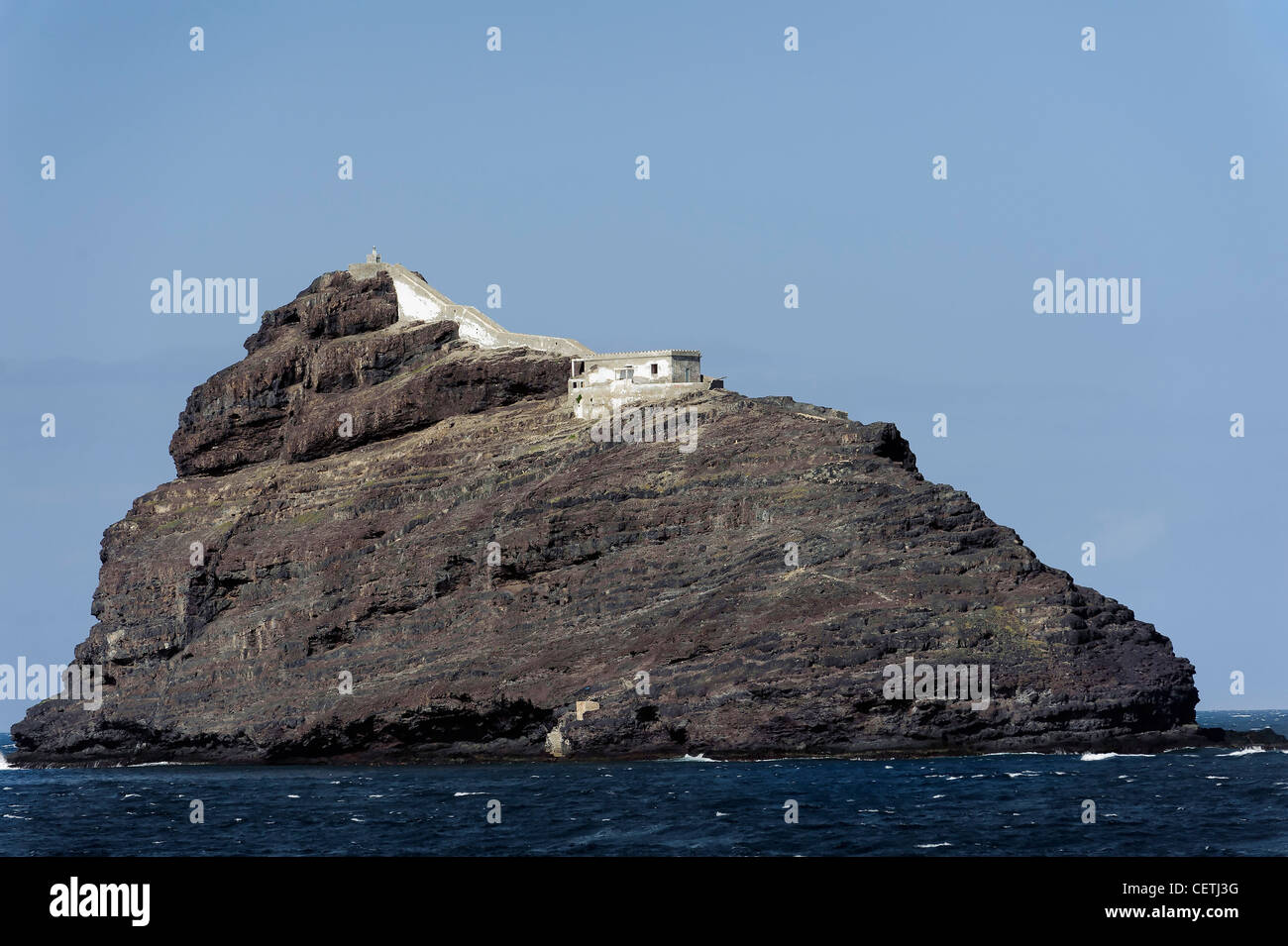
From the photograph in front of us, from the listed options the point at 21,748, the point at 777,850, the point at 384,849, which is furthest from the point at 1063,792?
the point at 21,748

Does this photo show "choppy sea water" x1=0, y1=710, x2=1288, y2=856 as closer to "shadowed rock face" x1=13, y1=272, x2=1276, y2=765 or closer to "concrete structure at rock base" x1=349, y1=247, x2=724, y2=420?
"shadowed rock face" x1=13, y1=272, x2=1276, y2=765

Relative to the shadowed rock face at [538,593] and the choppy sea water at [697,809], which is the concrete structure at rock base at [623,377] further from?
the choppy sea water at [697,809]

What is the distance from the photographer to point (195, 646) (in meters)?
142

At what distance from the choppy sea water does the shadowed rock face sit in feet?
16.1

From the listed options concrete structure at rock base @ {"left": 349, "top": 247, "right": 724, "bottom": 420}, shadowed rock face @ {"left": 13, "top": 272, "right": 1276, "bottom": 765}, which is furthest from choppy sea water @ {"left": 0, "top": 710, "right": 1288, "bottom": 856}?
concrete structure at rock base @ {"left": 349, "top": 247, "right": 724, "bottom": 420}

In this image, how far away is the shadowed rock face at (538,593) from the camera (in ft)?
371

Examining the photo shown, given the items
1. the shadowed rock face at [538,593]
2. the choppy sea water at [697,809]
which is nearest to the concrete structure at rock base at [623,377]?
the shadowed rock face at [538,593]

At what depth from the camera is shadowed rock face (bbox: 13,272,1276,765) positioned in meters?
113

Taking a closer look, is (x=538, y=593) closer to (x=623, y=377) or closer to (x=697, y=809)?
(x=623, y=377)

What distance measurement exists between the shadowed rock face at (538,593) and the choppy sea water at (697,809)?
492cm

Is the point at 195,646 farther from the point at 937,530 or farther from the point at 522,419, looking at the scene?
the point at 937,530

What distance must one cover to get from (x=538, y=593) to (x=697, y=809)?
168ft

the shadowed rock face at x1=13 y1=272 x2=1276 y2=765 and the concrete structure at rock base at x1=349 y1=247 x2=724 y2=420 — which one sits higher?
the concrete structure at rock base at x1=349 y1=247 x2=724 y2=420
